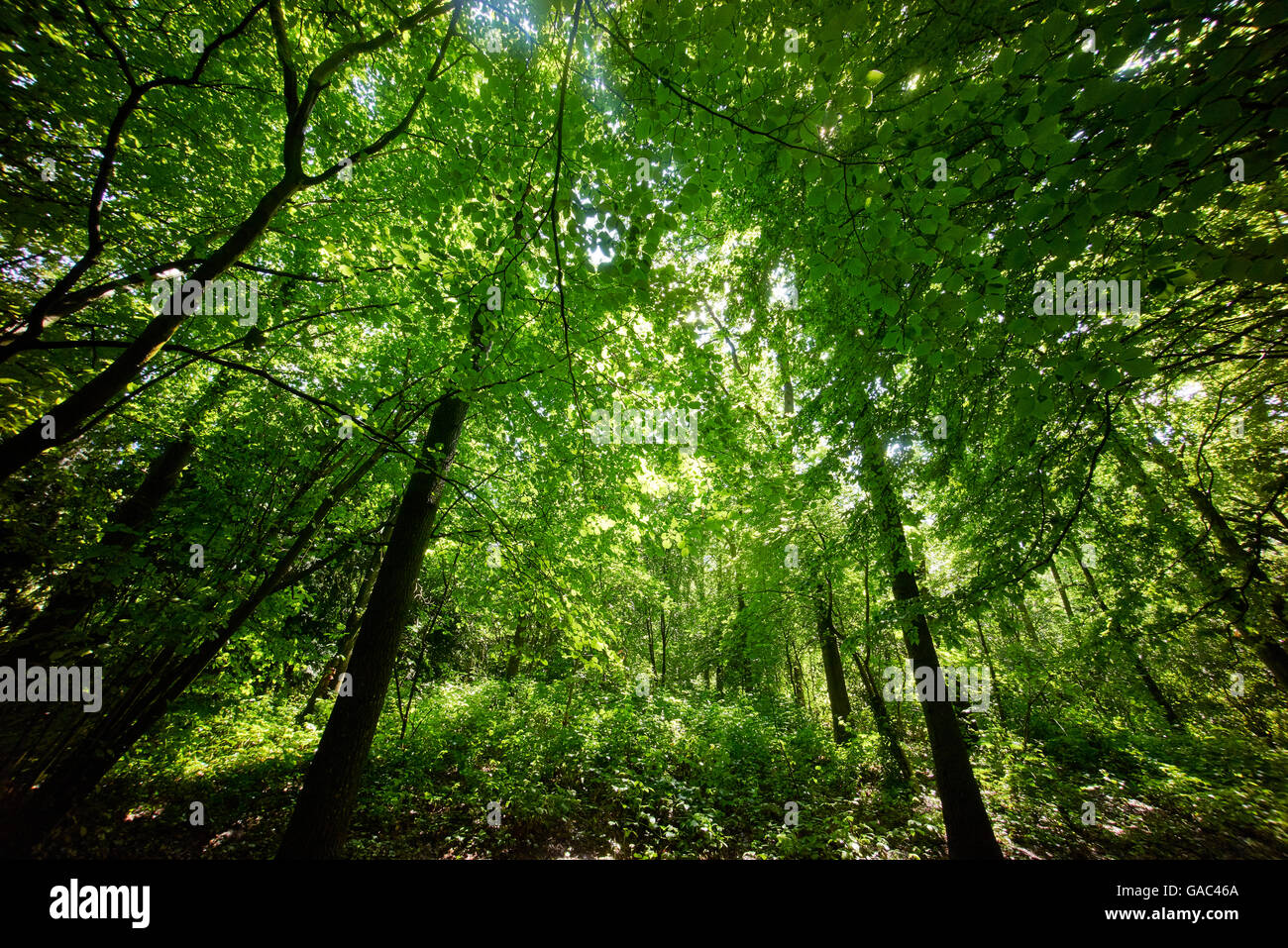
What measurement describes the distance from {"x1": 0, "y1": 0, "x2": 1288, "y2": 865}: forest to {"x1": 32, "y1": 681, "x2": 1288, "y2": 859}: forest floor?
0.31 feet

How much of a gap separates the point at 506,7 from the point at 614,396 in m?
3.78

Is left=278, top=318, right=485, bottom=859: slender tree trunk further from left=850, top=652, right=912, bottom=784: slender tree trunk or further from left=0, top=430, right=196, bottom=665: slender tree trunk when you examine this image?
left=850, top=652, right=912, bottom=784: slender tree trunk

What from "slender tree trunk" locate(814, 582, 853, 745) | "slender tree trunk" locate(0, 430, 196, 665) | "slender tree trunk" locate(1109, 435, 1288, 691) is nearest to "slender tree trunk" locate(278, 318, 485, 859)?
"slender tree trunk" locate(0, 430, 196, 665)

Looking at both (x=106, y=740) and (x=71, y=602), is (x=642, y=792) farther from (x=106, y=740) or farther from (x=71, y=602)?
(x=71, y=602)

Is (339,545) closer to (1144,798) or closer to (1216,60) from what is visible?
(1216,60)

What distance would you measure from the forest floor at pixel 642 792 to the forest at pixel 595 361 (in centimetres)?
9

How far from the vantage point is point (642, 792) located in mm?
7727

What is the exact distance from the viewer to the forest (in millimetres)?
2121

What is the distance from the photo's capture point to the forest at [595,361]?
2121mm

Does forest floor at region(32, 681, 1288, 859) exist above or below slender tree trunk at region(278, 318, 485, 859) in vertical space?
below

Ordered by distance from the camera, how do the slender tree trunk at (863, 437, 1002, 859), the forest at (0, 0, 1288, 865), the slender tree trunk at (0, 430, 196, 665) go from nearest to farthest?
1. the forest at (0, 0, 1288, 865)
2. the slender tree trunk at (0, 430, 196, 665)
3. the slender tree trunk at (863, 437, 1002, 859)

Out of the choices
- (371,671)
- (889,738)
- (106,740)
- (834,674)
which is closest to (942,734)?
(889,738)

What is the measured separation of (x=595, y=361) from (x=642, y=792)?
26.5 ft
